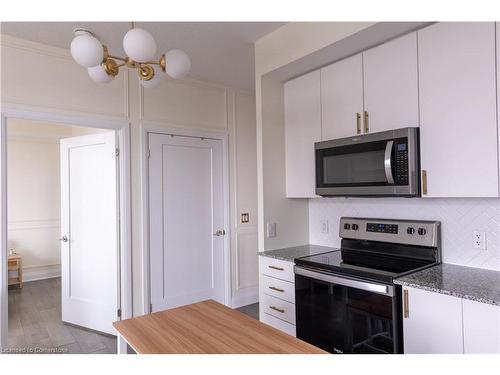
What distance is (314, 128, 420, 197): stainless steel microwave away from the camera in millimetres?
1933

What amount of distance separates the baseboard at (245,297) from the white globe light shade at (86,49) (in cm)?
312

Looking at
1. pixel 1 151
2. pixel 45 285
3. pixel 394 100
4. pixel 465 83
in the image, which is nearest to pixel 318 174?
pixel 394 100

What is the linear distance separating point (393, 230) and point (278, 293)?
3.11ft

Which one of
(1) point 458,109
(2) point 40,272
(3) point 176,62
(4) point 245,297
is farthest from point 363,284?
(2) point 40,272

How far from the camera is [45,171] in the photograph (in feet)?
18.0

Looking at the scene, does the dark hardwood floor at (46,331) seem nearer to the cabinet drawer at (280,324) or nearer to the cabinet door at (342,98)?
the cabinet drawer at (280,324)

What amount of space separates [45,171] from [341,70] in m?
5.15

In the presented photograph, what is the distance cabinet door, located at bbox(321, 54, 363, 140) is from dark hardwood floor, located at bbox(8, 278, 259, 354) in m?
2.24

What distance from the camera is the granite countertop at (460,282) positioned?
1492 mm

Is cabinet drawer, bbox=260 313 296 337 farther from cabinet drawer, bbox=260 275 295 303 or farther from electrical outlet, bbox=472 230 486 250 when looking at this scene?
electrical outlet, bbox=472 230 486 250

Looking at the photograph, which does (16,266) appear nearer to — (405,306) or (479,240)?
(405,306)

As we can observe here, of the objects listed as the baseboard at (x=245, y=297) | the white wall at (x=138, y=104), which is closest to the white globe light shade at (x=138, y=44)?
the white wall at (x=138, y=104)

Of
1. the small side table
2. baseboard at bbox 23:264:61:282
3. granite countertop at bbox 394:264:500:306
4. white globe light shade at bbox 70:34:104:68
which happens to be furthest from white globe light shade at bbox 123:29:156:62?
baseboard at bbox 23:264:61:282
